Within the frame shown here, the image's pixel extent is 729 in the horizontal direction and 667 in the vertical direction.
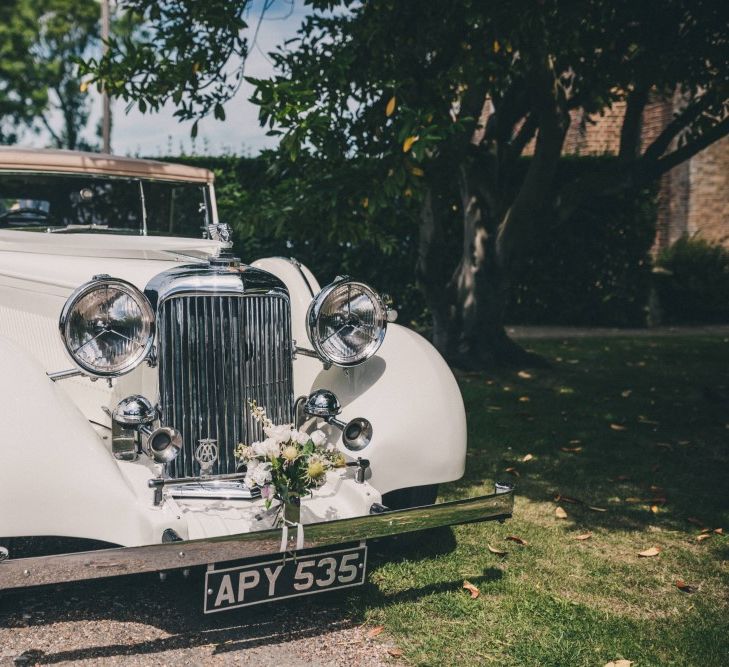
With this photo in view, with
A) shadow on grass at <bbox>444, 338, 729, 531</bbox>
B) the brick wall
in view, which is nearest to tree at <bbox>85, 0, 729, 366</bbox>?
shadow on grass at <bbox>444, 338, 729, 531</bbox>

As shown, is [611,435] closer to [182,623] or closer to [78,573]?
[182,623]

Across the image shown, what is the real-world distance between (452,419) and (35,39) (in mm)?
28165

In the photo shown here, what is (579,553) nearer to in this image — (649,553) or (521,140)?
(649,553)

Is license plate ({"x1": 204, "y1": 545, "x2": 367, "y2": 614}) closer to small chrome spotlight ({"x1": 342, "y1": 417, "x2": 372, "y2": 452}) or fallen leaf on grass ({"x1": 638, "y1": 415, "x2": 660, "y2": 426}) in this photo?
small chrome spotlight ({"x1": 342, "y1": 417, "x2": 372, "y2": 452})

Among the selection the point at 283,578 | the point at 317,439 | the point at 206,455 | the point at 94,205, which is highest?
the point at 94,205

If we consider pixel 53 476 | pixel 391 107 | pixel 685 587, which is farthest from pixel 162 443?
pixel 391 107

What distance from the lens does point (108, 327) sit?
9.25 ft

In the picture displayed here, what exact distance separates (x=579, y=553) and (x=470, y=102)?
15.4 feet

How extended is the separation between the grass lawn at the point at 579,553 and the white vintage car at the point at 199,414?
406 millimetres

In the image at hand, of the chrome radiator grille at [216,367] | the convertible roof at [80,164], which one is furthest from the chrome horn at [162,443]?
the convertible roof at [80,164]

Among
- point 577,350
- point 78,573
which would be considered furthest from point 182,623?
point 577,350

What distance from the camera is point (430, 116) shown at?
4.51 metres

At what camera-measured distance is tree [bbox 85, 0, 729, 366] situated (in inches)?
202

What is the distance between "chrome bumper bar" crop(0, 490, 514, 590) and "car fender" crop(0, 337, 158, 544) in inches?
5.6
